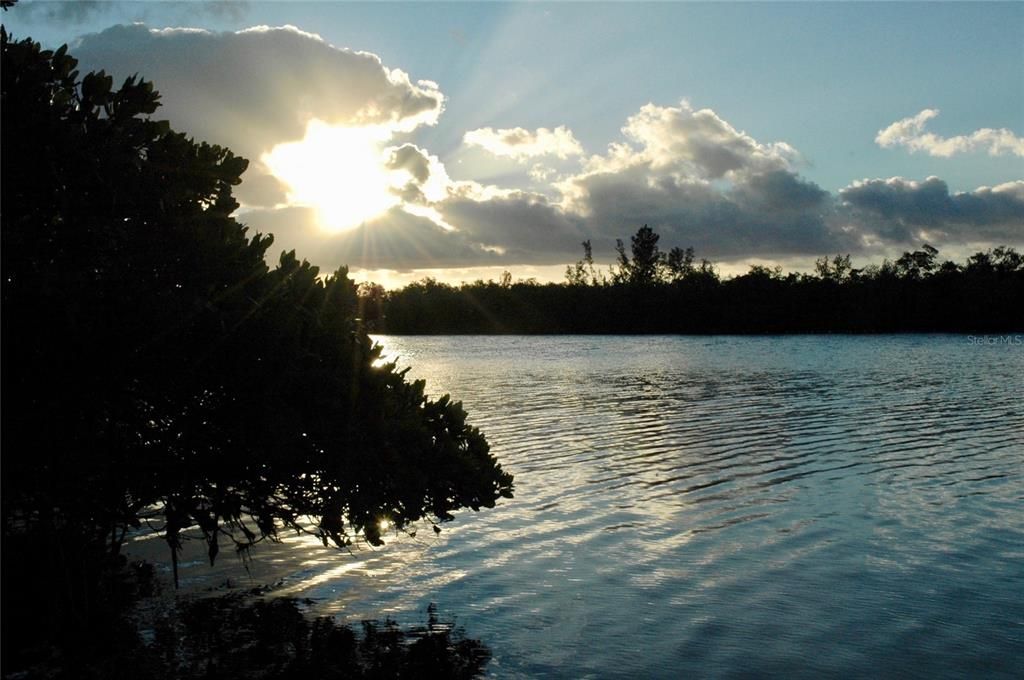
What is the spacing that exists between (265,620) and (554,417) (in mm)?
23455

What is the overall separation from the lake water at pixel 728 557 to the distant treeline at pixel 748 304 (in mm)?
108711

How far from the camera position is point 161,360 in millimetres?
10719

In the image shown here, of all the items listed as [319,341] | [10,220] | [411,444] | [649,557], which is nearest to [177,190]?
[10,220]

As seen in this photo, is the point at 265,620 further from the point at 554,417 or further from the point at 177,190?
the point at 554,417

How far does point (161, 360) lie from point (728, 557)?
890 centimetres

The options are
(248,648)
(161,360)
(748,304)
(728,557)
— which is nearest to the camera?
(161,360)

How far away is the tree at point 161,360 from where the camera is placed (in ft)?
34.0

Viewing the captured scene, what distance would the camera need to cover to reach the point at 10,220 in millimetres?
10539

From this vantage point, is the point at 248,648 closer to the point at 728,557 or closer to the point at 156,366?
the point at 156,366

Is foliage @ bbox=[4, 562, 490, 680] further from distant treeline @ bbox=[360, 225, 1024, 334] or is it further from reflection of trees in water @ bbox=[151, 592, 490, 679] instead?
distant treeline @ bbox=[360, 225, 1024, 334]

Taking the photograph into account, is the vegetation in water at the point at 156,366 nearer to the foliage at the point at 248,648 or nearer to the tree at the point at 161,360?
the tree at the point at 161,360

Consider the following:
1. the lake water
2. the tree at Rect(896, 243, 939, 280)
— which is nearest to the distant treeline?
the tree at Rect(896, 243, 939, 280)

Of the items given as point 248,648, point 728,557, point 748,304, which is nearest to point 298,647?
point 248,648

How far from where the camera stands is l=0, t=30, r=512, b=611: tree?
10375 mm
